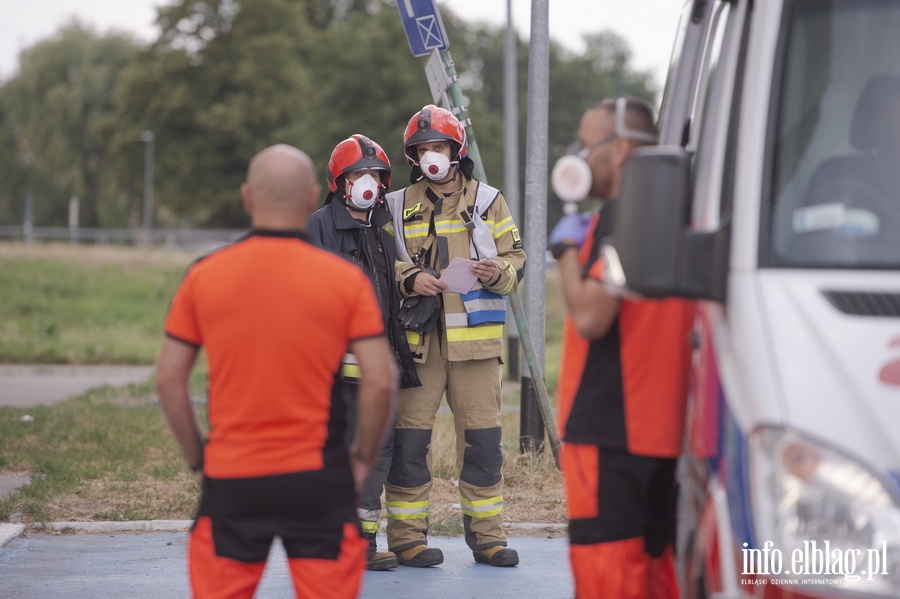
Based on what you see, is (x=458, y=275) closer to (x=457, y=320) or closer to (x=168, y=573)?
(x=457, y=320)

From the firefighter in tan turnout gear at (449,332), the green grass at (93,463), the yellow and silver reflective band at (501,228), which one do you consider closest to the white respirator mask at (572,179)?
the firefighter in tan turnout gear at (449,332)

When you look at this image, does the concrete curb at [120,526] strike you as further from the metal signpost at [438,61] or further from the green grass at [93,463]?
the metal signpost at [438,61]

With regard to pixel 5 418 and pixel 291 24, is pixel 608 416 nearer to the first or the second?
pixel 5 418

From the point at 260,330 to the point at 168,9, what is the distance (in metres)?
51.3

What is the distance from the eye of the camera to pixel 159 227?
66375mm

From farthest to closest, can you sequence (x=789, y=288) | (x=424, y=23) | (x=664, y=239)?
(x=424, y=23) < (x=664, y=239) < (x=789, y=288)

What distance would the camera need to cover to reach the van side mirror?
113 inches

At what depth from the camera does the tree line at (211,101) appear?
45.4 m

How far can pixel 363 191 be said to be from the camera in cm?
571

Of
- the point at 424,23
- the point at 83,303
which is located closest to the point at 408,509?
the point at 424,23

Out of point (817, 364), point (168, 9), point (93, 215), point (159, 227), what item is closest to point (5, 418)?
point (817, 364)

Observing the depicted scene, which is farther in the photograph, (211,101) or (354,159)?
(211,101)

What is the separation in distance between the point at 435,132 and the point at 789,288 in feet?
10.8

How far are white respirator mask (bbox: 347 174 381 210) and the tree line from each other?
37191 mm
